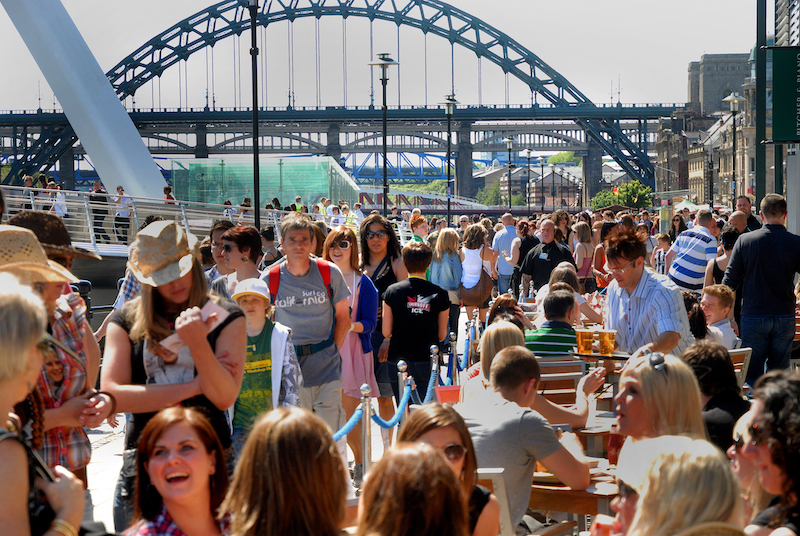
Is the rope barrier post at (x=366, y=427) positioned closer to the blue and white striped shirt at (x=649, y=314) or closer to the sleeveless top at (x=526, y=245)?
the blue and white striped shirt at (x=649, y=314)

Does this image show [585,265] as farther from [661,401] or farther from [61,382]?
[61,382]

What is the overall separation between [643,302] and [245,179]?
2446 centimetres

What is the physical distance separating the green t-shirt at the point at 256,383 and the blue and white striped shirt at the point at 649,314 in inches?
94.7

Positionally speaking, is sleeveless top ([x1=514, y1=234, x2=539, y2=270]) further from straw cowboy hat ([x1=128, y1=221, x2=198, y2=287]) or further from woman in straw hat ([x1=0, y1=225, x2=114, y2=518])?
woman in straw hat ([x1=0, y1=225, x2=114, y2=518])

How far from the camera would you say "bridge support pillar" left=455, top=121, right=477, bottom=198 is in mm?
111625

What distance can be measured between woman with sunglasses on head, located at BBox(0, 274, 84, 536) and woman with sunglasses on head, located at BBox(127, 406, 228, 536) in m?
0.43

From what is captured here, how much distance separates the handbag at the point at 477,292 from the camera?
36.8ft

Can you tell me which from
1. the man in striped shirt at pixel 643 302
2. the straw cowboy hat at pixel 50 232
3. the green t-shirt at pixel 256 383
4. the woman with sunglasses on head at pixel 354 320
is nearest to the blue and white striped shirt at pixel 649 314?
the man in striped shirt at pixel 643 302

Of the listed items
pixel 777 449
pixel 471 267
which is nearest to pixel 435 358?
pixel 777 449

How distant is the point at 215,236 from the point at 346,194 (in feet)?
89.8

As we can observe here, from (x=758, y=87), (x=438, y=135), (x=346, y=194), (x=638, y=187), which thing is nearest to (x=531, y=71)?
(x=638, y=187)

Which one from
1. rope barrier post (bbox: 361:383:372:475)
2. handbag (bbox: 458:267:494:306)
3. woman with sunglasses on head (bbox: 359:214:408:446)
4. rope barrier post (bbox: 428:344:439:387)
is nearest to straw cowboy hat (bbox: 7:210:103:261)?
rope barrier post (bbox: 361:383:372:475)

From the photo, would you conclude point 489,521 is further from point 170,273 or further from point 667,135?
point 667,135

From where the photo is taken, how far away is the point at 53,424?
3154mm
